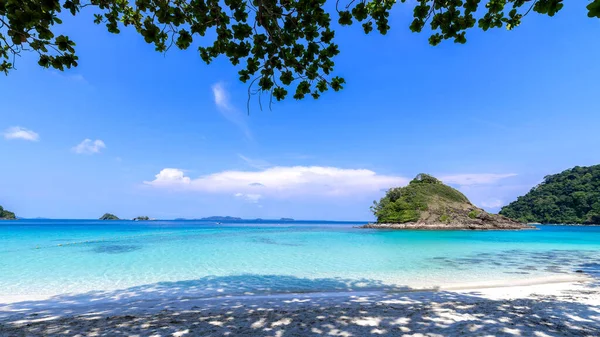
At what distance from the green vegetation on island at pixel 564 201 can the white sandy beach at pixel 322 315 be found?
14697cm

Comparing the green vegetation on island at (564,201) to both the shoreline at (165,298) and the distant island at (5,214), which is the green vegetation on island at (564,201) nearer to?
Result: the shoreline at (165,298)

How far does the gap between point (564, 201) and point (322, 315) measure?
164313 mm

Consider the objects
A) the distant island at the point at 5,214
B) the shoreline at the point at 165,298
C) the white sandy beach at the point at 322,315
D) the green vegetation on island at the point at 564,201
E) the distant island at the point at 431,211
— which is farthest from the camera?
the distant island at the point at 5,214

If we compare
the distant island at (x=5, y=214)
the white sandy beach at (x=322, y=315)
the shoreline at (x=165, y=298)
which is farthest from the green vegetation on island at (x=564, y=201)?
the distant island at (x=5, y=214)

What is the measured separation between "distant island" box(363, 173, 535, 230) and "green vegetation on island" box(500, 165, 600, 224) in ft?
199

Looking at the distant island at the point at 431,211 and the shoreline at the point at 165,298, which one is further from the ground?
the distant island at the point at 431,211

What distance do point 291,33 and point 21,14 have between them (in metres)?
3.96

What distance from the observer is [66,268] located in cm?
1500

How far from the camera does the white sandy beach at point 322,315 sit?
538cm

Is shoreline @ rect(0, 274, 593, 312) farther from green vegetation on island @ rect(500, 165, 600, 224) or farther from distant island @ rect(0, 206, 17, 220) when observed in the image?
distant island @ rect(0, 206, 17, 220)

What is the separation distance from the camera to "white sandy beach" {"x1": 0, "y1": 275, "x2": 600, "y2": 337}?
17.6 ft

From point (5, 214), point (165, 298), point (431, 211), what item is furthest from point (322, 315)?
point (5, 214)

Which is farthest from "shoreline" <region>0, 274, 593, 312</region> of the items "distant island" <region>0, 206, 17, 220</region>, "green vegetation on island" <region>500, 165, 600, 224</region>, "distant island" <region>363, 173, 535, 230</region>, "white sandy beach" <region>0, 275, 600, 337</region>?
"distant island" <region>0, 206, 17, 220</region>

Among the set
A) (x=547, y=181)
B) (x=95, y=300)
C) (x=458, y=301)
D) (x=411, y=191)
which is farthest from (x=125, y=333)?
(x=547, y=181)
